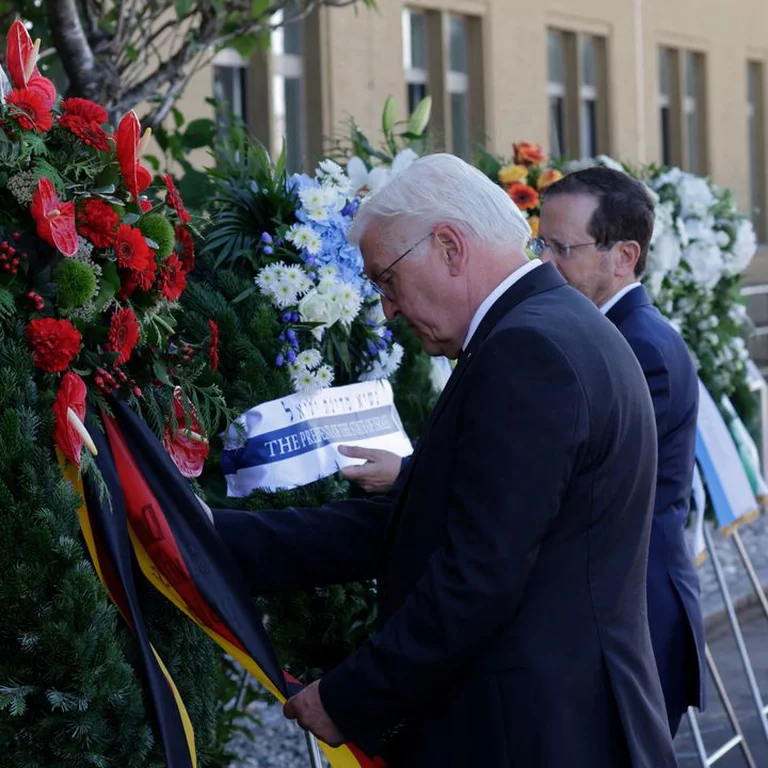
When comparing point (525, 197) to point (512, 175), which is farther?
point (512, 175)

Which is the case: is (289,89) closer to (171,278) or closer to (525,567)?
(171,278)

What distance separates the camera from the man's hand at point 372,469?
3373 millimetres

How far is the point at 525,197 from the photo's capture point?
5.10m

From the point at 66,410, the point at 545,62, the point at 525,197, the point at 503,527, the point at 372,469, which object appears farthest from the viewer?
the point at 545,62

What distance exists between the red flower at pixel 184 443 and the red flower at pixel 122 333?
0.27 meters

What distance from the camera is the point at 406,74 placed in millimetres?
10719

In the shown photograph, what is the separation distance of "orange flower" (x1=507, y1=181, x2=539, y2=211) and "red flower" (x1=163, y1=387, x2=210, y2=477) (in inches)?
98.5

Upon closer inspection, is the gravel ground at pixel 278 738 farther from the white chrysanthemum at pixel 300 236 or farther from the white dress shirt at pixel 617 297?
the white dress shirt at pixel 617 297

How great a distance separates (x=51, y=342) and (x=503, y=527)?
77 cm

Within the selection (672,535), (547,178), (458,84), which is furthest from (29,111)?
(458,84)

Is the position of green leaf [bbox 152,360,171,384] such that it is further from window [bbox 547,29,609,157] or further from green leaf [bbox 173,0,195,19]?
window [bbox 547,29,609,157]

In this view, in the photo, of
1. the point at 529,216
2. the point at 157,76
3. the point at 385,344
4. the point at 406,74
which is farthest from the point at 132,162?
the point at 406,74

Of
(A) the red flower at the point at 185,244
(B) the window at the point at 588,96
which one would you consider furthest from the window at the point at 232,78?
(A) the red flower at the point at 185,244

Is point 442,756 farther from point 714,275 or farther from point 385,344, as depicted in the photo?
point 714,275
